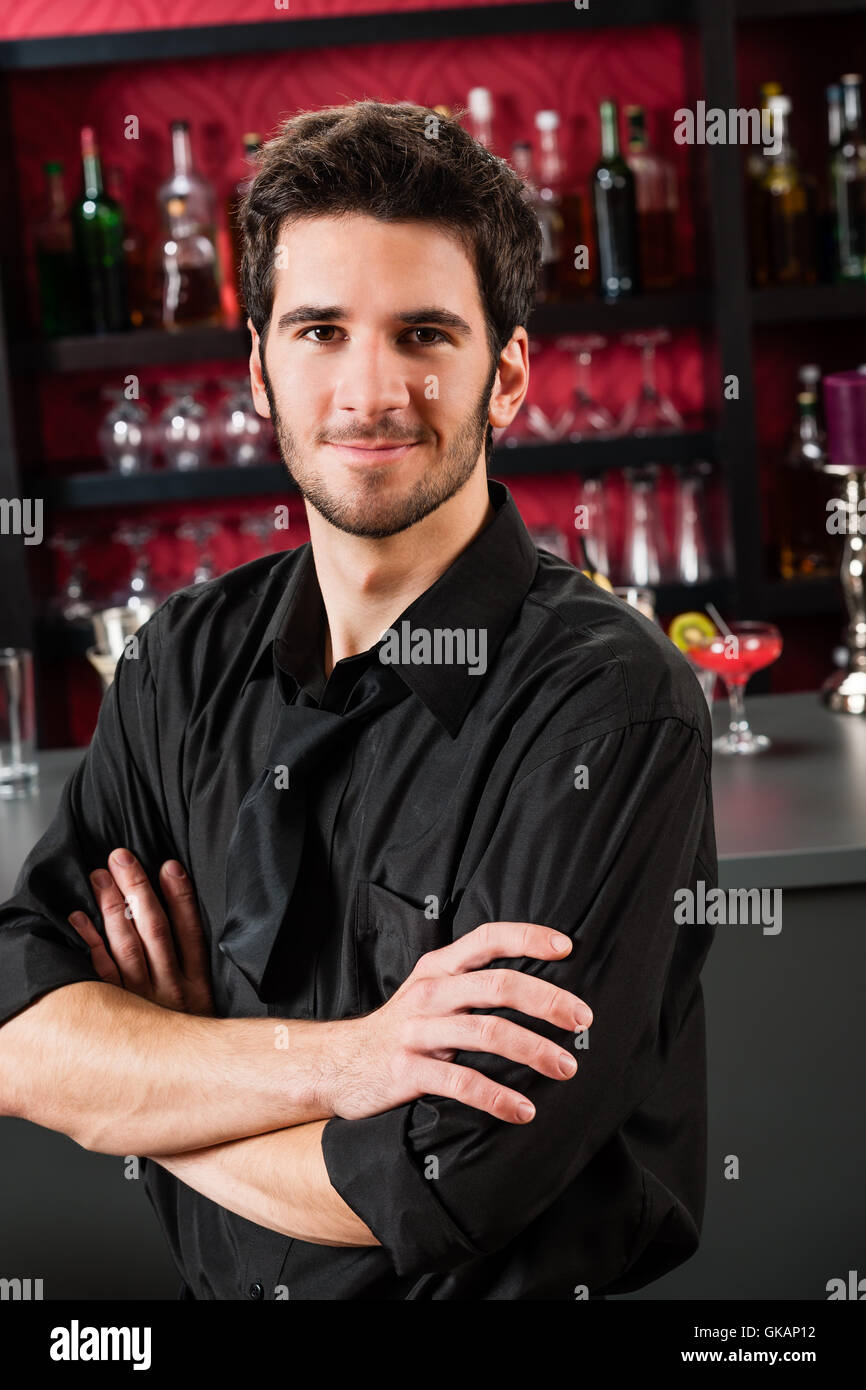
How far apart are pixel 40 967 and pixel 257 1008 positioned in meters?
0.18

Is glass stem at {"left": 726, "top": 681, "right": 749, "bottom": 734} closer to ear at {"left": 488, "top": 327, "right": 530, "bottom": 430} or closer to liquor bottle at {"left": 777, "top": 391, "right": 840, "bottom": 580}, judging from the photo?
ear at {"left": 488, "top": 327, "right": 530, "bottom": 430}

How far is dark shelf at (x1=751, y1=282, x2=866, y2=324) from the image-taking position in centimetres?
299

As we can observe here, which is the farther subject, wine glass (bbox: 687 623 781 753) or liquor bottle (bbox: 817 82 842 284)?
liquor bottle (bbox: 817 82 842 284)

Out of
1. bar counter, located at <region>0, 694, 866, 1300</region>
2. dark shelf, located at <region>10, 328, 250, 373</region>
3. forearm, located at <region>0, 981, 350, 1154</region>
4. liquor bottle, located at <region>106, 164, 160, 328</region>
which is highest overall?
liquor bottle, located at <region>106, 164, 160, 328</region>

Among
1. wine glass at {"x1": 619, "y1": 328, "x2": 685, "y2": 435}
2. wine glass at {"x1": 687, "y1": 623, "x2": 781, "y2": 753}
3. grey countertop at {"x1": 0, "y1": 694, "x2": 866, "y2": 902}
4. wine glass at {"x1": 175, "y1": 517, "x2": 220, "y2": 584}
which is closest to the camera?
grey countertop at {"x1": 0, "y1": 694, "x2": 866, "y2": 902}

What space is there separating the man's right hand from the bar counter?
1.86 ft

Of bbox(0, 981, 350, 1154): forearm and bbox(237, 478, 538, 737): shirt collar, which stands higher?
bbox(237, 478, 538, 737): shirt collar

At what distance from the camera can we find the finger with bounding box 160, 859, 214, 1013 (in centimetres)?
130

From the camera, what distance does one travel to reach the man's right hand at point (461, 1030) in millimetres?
999

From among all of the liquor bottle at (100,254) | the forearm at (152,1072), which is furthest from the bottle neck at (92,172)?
the forearm at (152,1072)

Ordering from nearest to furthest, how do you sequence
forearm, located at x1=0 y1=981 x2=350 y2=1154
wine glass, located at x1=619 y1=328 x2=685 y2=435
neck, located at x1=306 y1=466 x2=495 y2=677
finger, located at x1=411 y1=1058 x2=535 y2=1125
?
1. finger, located at x1=411 y1=1058 x2=535 y2=1125
2. forearm, located at x1=0 y1=981 x2=350 y2=1154
3. neck, located at x1=306 y1=466 x2=495 y2=677
4. wine glass, located at x1=619 y1=328 x2=685 y2=435

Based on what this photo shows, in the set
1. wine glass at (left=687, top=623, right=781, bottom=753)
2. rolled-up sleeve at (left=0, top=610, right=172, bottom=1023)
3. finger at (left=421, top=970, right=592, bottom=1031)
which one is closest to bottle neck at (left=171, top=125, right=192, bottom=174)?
wine glass at (left=687, top=623, right=781, bottom=753)

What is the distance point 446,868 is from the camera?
1130mm
